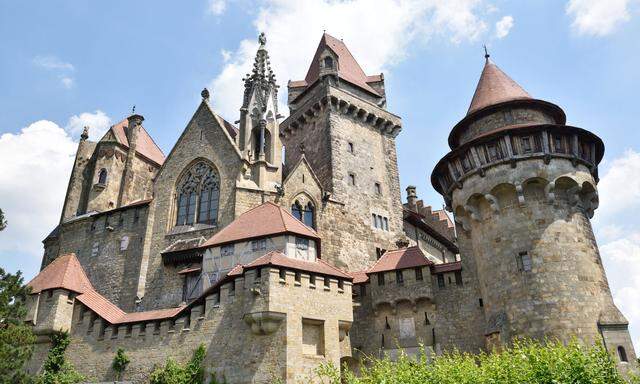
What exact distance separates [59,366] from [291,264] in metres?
10.1

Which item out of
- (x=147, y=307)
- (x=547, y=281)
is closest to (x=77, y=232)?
(x=147, y=307)

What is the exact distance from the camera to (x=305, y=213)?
30.2m

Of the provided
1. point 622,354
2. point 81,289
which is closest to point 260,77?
point 81,289

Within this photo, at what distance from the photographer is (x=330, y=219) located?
101 feet

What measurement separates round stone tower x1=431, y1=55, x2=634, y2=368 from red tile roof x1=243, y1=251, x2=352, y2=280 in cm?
588

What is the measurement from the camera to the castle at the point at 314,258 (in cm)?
1967

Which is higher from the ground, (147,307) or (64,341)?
(147,307)

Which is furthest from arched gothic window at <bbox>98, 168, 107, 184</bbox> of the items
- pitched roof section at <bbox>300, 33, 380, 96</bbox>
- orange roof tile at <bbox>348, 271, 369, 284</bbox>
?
orange roof tile at <bbox>348, 271, 369, 284</bbox>

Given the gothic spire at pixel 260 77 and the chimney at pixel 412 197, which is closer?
the gothic spire at pixel 260 77

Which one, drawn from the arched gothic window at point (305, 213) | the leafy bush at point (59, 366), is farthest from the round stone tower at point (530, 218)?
the leafy bush at point (59, 366)

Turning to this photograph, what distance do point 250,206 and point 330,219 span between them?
511cm

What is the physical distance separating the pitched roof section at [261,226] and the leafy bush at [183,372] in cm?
555

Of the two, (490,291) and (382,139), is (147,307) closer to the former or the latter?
(490,291)

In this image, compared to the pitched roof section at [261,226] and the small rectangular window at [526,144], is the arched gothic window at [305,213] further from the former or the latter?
the small rectangular window at [526,144]
